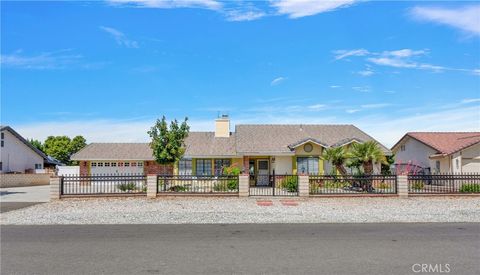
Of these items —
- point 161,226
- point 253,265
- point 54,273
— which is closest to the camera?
point 54,273

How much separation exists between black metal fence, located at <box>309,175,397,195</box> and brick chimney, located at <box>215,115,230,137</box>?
53.5 ft

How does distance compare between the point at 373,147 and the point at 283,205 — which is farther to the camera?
the point at 373,147

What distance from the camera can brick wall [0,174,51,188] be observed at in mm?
37734

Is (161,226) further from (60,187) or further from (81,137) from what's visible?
(81,137)

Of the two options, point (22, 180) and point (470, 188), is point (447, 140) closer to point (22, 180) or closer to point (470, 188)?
point (470, 188)

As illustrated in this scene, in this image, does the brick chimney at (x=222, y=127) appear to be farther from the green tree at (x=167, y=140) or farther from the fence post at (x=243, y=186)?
the fence post at (x=243, y=186)

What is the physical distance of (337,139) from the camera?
3653 cm

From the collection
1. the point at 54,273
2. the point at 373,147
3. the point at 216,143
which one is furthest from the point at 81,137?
the point at 54,273

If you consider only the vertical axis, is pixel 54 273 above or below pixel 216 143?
below

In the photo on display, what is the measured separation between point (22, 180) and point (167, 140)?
64.6 feet

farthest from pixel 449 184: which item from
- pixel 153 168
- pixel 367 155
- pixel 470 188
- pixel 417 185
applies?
pixel 153 168

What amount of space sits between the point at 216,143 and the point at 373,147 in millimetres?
15055

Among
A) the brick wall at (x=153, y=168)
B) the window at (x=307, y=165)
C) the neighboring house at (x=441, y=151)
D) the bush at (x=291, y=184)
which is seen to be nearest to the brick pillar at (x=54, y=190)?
the bush at (x=291, y=184)

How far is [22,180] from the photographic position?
1566 inches
